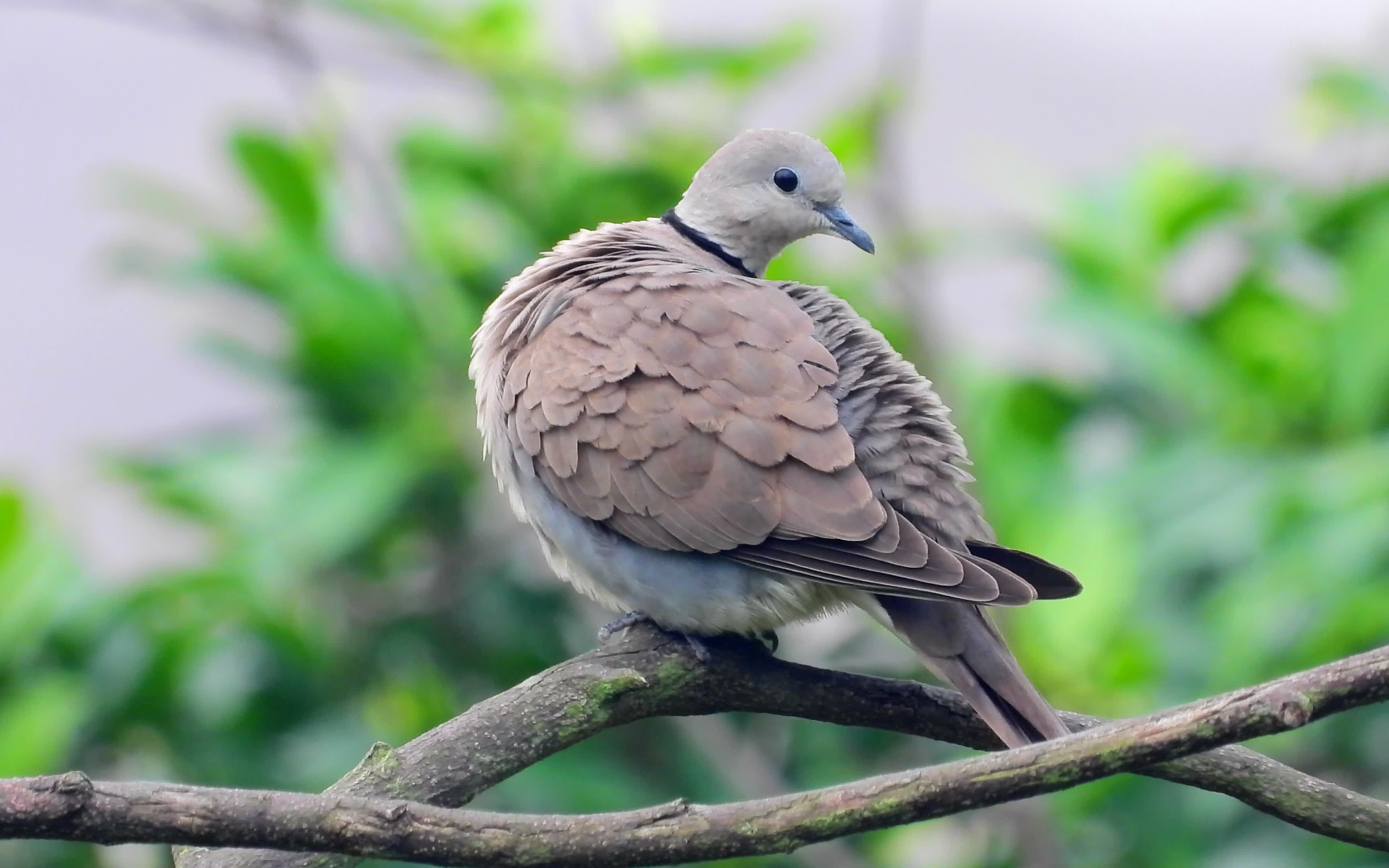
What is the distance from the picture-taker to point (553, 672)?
2.29 meters

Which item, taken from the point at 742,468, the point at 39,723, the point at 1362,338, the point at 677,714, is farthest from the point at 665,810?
the point at 1362,338

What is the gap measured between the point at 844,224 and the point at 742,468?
2.86 feet

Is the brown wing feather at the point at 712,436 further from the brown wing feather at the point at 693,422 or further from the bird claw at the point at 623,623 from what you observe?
the bird claw at the point at 623,623

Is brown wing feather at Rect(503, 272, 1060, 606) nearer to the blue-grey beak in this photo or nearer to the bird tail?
the bird tail

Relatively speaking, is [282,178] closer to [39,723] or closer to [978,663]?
[39,723]

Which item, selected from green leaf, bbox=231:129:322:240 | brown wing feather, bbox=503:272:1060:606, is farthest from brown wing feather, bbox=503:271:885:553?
green leaf, bbox=231:129:322:240

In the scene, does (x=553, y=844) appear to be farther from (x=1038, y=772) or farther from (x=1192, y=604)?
(x=1192, y=604)

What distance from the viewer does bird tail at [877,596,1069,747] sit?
88.7 inches

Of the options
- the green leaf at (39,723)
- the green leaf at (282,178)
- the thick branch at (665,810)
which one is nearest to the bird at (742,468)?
the thick branch at (665,810)

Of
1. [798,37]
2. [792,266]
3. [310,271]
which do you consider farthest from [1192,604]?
[310,271]

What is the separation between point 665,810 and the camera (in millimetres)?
1855

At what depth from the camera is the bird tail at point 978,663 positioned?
88.7 inches

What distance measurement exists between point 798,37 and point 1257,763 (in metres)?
3.75

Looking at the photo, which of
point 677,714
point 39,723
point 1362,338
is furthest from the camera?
point 1362,338
